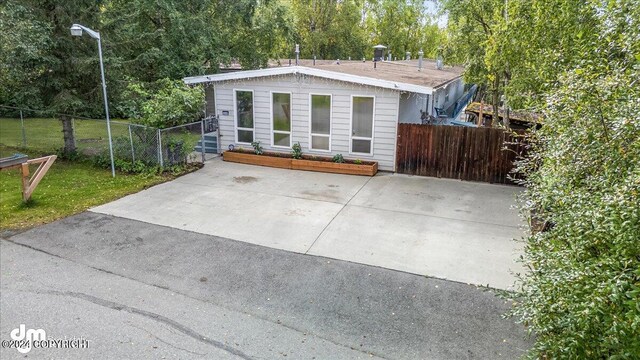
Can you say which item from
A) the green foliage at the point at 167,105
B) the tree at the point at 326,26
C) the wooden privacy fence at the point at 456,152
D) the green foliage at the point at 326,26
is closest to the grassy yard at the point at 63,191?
the green foliage at the point at 167,105

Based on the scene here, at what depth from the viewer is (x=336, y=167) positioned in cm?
1117

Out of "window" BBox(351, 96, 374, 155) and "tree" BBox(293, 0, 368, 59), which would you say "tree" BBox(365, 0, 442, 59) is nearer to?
"tree" BBox(293, 0, 368, 59)

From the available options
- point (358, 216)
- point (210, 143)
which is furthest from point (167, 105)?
point (358, 216)

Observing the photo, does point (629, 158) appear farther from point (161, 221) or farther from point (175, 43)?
point (175, 43)

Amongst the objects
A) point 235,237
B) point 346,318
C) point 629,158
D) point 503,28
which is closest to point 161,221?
point 235,237

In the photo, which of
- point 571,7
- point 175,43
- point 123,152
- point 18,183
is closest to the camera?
point 571,7

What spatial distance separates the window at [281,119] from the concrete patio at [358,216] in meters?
1.47

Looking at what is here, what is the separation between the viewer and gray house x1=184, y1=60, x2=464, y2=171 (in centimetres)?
1080

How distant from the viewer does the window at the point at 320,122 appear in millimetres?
11383

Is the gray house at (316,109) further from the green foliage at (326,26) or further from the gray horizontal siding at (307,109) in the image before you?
the green foliage at (326,26)

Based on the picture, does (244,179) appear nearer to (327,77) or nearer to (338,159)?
(338,159)

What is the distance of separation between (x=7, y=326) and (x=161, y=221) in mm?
3279

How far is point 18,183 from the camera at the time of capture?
9742mm

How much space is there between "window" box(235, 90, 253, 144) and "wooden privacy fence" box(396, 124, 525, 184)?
458 cm
